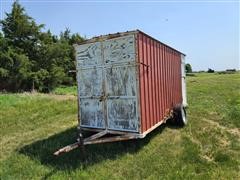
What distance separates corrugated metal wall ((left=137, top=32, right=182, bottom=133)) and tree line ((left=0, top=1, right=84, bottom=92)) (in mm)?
13017

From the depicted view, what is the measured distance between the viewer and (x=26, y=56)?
19.5 metres

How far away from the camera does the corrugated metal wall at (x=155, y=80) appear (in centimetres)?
616

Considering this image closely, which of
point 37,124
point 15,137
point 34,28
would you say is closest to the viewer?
point 15,137

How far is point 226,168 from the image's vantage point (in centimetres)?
514

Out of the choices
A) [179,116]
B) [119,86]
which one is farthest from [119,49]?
[179,116]

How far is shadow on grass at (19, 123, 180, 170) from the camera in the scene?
18.7 feet

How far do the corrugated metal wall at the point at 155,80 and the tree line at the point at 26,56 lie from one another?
13.0m

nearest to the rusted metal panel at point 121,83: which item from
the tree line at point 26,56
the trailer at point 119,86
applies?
the trailer at point 119,86

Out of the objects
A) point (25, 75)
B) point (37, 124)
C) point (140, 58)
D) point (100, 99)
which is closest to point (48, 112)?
point (37, 124)

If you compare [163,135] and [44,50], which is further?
[44,50]

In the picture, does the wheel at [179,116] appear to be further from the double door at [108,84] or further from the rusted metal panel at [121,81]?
the double door at [108,84]

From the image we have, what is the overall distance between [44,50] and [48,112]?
1065 centimetres

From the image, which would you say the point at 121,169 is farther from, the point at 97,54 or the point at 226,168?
the point at 97,54

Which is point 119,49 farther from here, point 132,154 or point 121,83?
point 132,154
